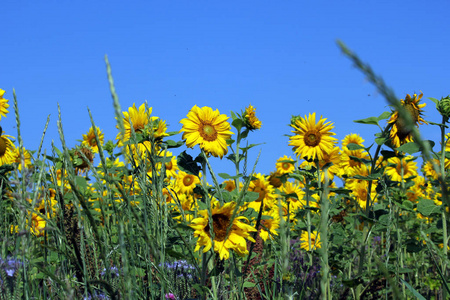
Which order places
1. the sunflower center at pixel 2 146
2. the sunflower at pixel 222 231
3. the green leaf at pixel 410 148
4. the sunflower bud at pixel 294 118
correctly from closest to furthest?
the sunflower at pixel 222 231 < the green leaf at pixel 410 148 < the sunflower bud at pixel 294 118 < the sunflower center at pixel 2 146

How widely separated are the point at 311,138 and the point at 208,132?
51.7 inches

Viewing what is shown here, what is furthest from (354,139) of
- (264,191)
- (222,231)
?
(222,231)

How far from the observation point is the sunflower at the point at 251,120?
12.2 ft

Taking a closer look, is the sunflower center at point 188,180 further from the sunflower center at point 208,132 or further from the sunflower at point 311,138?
the sunflower center at point 208,132

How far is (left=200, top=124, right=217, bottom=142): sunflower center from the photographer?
3.31 meters

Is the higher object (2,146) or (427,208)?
(2,146)

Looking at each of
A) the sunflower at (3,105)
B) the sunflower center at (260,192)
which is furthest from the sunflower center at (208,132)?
the sunflower at (3,105)

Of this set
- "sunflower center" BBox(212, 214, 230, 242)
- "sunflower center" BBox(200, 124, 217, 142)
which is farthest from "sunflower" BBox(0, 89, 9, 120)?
"sunflower center" BBox(212, 214, 230, 242)

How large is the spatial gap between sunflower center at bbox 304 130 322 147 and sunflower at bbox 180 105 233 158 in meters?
1.14

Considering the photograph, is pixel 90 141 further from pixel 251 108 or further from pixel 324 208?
pixel 324 208

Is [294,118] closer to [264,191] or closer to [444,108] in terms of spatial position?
[264,191]

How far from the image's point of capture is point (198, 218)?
222 cm

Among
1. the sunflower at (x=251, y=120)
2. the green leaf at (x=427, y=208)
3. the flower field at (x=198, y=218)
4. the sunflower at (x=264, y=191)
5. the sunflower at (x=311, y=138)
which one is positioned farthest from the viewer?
the sunflower at (x=264, y=191)

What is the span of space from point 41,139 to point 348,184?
5119mm
